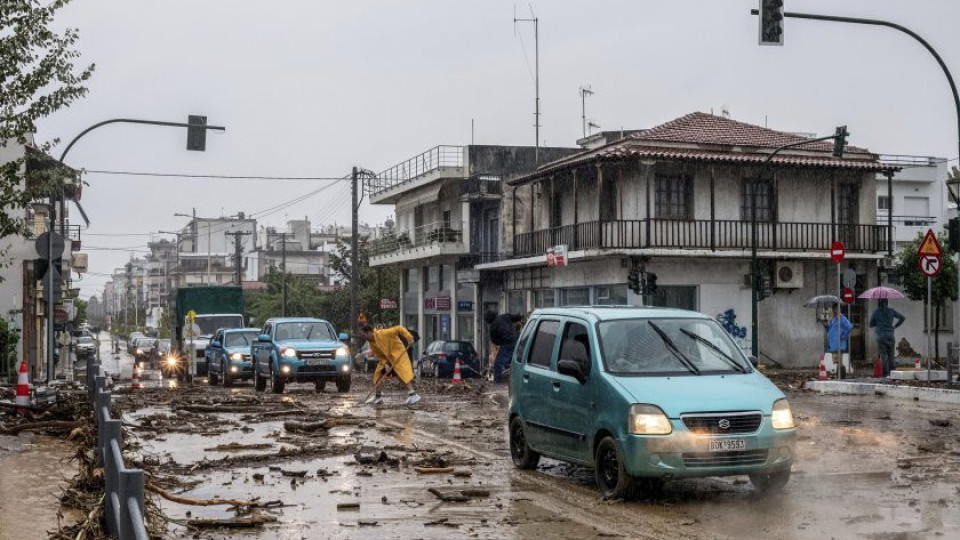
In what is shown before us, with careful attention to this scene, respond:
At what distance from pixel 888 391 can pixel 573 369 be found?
596 inches

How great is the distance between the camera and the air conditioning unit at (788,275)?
42.2 m

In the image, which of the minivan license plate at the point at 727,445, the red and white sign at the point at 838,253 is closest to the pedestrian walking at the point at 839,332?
the red and white sign at the point at 838,253

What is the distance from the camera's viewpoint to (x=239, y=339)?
3475 centimetres

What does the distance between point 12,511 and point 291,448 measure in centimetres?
490

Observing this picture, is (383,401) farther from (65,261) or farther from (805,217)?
(65,261)

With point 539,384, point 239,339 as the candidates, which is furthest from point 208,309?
point 539,384

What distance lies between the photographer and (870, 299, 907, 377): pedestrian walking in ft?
94.2

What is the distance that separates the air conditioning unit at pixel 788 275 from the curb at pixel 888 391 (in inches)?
567

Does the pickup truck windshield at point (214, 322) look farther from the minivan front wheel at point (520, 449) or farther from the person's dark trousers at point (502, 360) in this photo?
the minivan front wheel at point (520, 449)

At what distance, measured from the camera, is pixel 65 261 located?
59.1 metres

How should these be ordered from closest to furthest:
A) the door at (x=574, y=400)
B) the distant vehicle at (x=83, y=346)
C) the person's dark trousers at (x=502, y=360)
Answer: the door at (x=574, y=400), the person's dark trousers at (x=502, y=360), the distant vehicle at (x=83, y=346)

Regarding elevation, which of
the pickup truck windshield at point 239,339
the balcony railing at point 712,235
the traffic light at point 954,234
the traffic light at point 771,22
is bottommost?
the pickup truck windshield at point 239,339

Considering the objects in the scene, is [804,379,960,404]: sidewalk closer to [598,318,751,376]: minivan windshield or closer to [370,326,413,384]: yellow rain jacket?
[370,326,413,384]: yellow rain jacket

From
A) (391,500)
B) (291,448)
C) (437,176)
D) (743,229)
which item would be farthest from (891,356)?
(437,176)
